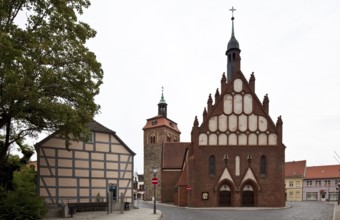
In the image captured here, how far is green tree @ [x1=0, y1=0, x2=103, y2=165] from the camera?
1301cm

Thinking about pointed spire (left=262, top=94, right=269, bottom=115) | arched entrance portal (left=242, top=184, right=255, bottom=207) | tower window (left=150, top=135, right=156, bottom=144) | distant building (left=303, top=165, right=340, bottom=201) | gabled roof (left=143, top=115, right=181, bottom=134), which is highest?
pointed spire (left=262, top=94, right=269, bottom=115)

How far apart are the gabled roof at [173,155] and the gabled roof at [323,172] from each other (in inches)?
1401

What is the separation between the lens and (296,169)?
74188 mm

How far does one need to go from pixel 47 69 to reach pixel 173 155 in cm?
4033

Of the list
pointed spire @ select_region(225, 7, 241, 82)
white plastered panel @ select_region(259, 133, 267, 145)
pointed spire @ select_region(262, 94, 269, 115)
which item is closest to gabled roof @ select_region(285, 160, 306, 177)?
white plastered panel @ select_region(259, 133, 267, 145)

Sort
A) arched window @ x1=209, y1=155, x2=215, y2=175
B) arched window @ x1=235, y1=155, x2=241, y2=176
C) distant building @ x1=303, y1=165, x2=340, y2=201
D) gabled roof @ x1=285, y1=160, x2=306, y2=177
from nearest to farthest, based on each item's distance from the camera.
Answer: arched window @ x1=235, y1=155, x2=241, y2=176, arched window @ x1=209, y1=155, x2=215, y2=175, distant building @ x1=303, y1=165, x2=340, y2=201, gabled roof @ x1=285, y1=160, x2=306, y2=177

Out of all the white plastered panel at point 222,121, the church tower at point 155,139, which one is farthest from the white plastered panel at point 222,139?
the church tower at point 155,139

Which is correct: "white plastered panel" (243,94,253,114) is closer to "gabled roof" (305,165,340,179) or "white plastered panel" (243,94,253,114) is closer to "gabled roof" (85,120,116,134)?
"gabled roof" (85,120,116,134)

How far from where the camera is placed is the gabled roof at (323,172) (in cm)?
6978

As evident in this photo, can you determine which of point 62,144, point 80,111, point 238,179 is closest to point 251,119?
point 238,179

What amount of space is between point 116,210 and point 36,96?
14414 millimetres

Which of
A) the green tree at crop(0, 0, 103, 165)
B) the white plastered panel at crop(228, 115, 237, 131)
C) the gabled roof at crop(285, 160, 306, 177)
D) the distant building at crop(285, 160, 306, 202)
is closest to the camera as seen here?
the green tree at crop(0, 0, 103, 165)

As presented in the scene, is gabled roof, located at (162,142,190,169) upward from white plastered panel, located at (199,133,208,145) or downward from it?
downward

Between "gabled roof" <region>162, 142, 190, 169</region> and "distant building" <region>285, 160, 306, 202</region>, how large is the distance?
108ft
